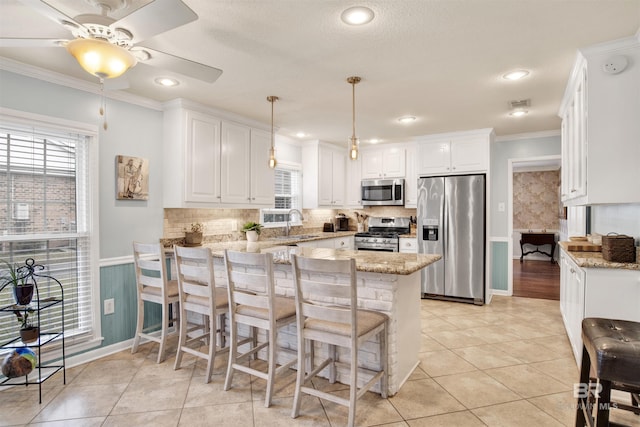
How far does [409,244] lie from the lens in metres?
5.45

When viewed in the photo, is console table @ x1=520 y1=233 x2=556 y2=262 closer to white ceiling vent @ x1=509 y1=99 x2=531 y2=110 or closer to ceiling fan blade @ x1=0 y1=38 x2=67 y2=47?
white ceiling vent @ x1=509 y1=99 x2=531 y2=110

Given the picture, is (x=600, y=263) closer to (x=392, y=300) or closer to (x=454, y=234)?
(x=392, y=300)

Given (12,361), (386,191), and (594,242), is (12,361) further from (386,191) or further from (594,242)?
(386,191)

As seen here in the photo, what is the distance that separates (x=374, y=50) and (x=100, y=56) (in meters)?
1.65

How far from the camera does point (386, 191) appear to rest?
5.88m

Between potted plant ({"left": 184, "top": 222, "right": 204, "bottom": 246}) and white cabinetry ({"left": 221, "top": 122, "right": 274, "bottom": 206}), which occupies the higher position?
white cabinetry ({"left": 221, "top": 122, "right": 274, "bottom": 206})

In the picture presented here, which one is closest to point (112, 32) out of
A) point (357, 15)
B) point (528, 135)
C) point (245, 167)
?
point (357, 15)

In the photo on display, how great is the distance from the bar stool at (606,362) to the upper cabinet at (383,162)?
429 centimetres

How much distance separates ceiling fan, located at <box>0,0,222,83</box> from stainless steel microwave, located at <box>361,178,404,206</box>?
431 cm

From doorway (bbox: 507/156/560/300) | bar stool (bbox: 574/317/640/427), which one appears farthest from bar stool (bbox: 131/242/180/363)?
doorway (bbox: 507/156/560/300)

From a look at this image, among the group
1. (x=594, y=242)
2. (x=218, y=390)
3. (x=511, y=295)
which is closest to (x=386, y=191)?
(x=511, y=295)

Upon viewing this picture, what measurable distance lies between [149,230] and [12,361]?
149 cm

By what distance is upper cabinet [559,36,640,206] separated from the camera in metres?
2.39

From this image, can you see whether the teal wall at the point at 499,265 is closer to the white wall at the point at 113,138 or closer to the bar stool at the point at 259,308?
the bar stool at the point at 259,308
